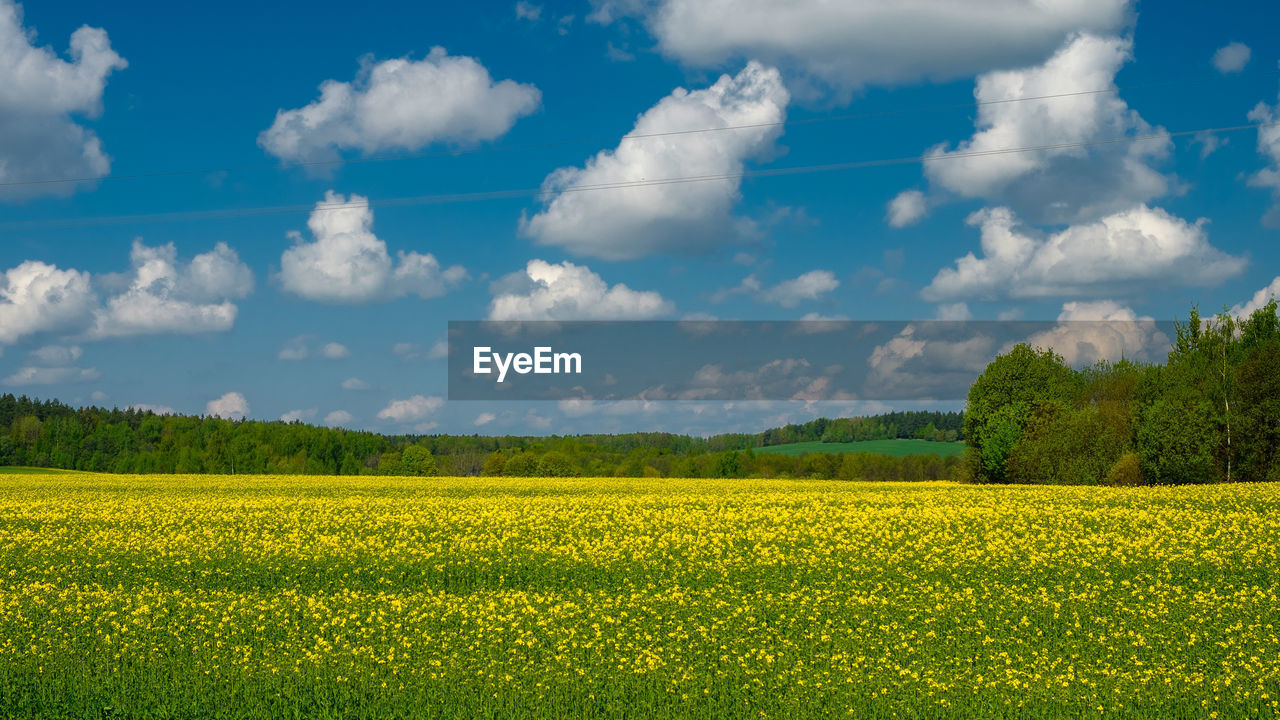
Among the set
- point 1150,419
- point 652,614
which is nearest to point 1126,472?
point 1150,419

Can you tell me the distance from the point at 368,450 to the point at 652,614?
119023 mm

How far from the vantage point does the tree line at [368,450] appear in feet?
347

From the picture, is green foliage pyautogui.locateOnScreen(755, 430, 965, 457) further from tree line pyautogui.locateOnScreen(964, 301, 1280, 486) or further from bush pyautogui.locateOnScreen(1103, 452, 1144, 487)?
bush pyautogui.locateOnScreen(1103, 452, 1144, 487)

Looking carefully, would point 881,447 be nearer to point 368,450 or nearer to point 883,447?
point 883,447

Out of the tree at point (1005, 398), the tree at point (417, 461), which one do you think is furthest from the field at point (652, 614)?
the tree at point (417, 461)

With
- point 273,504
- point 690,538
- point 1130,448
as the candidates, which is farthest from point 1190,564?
point 1130,448

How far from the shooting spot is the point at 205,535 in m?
26.5

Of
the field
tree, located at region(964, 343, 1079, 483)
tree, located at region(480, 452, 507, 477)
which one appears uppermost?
tree, located at region(964, 343, 1079, 483)

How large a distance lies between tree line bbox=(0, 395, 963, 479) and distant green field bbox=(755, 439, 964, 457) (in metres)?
2.81

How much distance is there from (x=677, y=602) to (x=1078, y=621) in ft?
23.8

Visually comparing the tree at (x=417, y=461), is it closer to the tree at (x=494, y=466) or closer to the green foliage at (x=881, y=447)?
the tree at (x=494, y=466)

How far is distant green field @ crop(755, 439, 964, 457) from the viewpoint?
130 m

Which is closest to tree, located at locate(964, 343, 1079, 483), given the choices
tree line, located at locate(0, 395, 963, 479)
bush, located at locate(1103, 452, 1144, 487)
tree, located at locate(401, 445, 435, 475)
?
bush, located at locate(1103, 452, 1144, 487)

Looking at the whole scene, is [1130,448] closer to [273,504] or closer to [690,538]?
[690,538]
